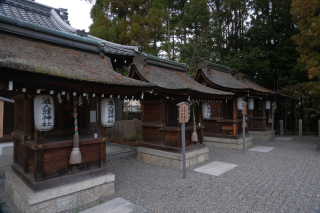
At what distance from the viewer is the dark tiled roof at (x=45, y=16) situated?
9320mm

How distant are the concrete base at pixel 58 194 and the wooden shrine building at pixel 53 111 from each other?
0.7 inches

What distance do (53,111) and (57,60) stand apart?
4.87 ft

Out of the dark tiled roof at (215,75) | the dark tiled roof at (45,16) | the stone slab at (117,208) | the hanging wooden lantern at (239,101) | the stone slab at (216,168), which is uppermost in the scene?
the dark tiled roof at (45,16)

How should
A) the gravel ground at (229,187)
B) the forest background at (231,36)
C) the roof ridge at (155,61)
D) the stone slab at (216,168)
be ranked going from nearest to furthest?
the gravel ground at (229,187)
the stone slab at (216,168)
the roof ridge at (155,61)
the forest background at (231,36)

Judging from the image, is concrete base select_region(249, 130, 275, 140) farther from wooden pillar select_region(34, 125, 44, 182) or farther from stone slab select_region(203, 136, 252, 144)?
wooden pillar select_region(34, 125, 44, 182)

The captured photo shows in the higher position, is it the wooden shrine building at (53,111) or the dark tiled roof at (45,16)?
the dark tiled roof at (45,16)

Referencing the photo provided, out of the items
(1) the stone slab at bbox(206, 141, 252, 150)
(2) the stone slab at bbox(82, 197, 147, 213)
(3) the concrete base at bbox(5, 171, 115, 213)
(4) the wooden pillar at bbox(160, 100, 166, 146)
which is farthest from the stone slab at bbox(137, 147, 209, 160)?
(1) the stone slab at bbox(206, 141, 252, 150)

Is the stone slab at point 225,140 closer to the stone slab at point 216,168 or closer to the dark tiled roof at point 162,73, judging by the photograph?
the dark tiled roof at point 162,73

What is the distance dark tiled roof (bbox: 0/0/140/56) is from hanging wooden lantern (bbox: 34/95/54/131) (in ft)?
16.9

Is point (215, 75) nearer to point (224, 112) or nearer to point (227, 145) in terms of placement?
point (224, 112)

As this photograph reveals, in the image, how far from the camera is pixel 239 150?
34.2 ft

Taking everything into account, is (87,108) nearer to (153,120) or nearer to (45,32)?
(45,32)

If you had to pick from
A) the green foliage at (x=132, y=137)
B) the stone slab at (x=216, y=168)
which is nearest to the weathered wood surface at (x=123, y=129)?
the green foliage at (x=132, y=137)

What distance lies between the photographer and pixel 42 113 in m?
4.07
